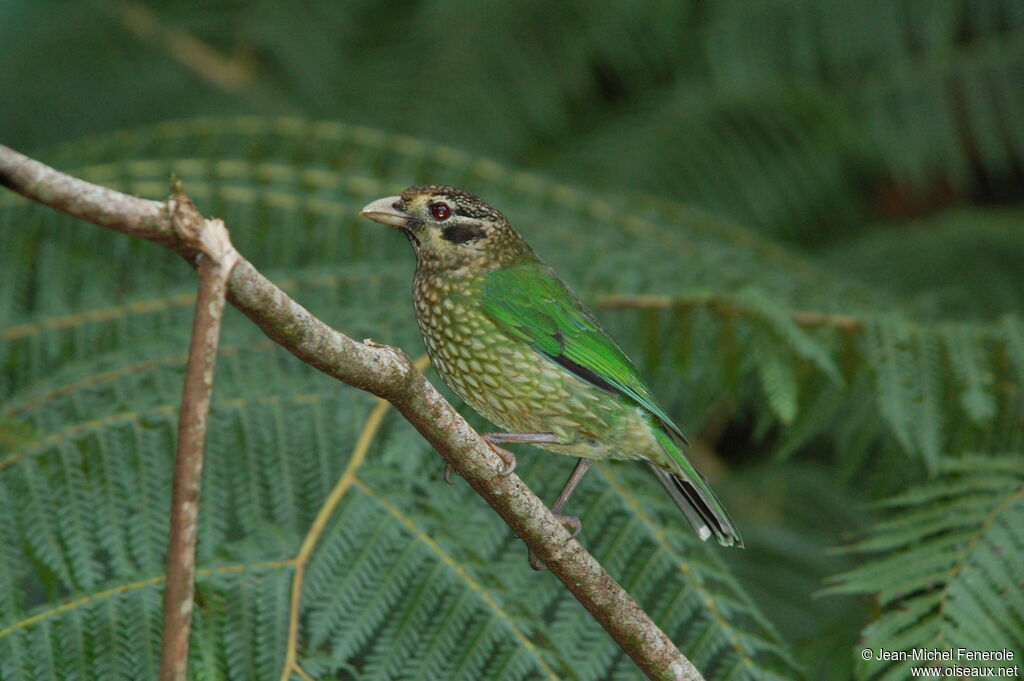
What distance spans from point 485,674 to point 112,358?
148 centimetres

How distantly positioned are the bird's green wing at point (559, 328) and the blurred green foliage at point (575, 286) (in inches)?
25.0

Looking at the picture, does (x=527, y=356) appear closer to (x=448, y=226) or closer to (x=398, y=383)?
(x=448, y=226)

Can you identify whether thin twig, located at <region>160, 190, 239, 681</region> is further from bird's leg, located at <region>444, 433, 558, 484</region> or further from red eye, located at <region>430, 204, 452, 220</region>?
red eye, located at <region>430, 204, 452, 220</region>

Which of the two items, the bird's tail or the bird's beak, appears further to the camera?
the bird's beak

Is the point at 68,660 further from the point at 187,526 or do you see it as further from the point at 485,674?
the point at 187,526

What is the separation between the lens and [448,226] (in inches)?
98.7

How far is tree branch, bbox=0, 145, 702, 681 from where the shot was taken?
1.32m

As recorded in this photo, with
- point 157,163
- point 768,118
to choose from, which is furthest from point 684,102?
point 157,163

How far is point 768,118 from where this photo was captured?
6461 millimetres

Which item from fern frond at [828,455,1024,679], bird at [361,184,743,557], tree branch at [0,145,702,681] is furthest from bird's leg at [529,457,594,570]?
fern frond at [828,455,1024,679]

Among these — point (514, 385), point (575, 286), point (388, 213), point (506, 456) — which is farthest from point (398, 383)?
point (575, 286)

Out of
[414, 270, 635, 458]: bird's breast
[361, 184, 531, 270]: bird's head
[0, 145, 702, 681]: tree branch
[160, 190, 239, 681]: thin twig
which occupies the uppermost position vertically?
[361, 184, 531, 270]: bird's head

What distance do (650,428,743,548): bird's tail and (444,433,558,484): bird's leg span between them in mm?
237

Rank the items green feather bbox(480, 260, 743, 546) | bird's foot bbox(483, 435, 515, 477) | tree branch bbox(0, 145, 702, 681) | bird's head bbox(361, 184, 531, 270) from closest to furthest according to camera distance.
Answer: tree branch bbox(0, 145, 702, 681) < bird's foot bbox(483, 435, 515, 477) < green feather bbox(480, 260, 743, 546) < bird's head bbox(361, 184, 531, 270)
